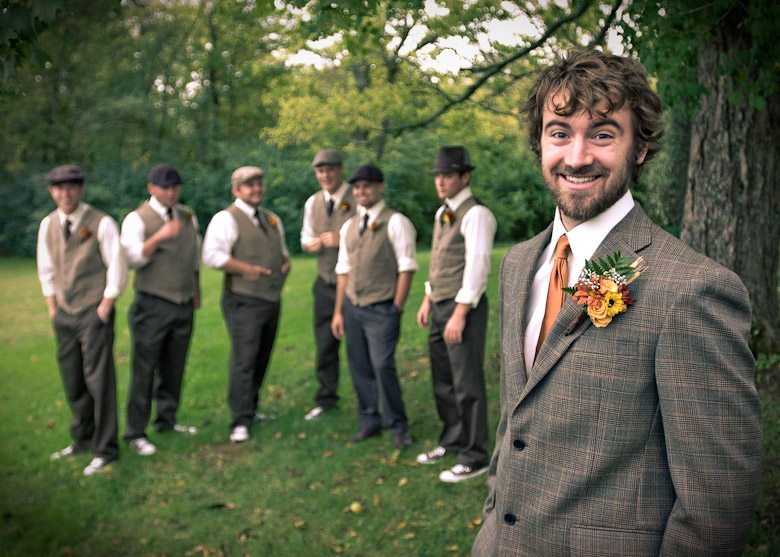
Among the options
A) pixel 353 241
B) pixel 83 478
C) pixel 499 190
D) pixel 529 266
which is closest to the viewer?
pixel 529 266

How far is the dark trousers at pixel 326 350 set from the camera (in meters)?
7.96

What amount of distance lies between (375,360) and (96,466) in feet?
8.16

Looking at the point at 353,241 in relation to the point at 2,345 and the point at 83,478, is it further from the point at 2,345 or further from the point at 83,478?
the point at 2,345

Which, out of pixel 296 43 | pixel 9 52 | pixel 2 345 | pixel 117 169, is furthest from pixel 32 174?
pixel 9 52

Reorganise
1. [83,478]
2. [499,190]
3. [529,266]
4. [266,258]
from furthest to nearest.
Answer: [499,190], [266,258], [83,478], [529,266]

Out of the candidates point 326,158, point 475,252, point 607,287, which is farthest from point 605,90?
point 326,158

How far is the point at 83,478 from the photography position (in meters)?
6.24

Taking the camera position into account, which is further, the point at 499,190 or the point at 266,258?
the point at 499,190

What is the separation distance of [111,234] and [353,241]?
2.09 metres

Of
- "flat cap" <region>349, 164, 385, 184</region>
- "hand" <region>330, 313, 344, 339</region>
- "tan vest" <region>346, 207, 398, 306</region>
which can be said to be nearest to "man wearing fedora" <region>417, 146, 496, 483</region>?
"tan vest" <region>346, 207, 398, 306</region>

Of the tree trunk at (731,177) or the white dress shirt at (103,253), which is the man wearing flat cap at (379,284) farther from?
the tree trunk at (731,177)

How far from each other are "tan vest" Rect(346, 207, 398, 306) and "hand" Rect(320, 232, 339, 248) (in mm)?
1004

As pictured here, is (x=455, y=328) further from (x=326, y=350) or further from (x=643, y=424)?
(x=643, y=424)

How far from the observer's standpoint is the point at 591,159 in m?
2.10
